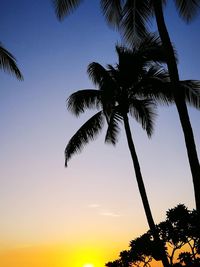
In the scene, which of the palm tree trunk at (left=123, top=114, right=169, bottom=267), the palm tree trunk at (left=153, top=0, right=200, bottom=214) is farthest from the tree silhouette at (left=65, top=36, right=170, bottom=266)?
the palm tree trunk at (left=153, top=0, right=200, bottom=214)

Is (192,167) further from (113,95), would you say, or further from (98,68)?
(98,68)

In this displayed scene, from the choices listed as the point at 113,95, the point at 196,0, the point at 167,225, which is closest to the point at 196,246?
the point at 167,225

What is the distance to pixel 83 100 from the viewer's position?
1666 centimetres

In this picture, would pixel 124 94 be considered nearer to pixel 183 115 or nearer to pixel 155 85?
pixel 155 85

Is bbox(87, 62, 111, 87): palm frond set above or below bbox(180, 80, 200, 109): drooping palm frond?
above

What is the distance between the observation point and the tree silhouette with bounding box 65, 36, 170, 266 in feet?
49.6

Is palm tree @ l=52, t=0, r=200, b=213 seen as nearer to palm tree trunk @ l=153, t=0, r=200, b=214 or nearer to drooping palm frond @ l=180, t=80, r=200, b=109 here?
palm tree trunk @ l=153, t=0, r=200, b=214

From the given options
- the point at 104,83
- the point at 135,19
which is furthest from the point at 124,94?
the point at 135,19

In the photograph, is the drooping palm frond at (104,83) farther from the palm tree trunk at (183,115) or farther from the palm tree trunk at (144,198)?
the palm tree trunk at (183,115)

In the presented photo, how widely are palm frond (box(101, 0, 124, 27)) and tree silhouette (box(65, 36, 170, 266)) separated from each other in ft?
8.38

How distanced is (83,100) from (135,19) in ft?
18.2

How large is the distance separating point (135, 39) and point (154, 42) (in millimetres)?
2886

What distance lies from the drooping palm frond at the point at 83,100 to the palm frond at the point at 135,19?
470cm

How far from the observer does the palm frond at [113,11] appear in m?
12.2
